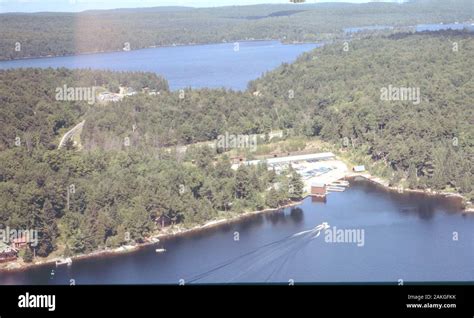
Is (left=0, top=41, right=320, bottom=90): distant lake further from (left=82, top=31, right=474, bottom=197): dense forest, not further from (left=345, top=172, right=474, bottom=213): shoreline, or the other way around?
(left=345, top=172, right=474, bottom=213): shoreline

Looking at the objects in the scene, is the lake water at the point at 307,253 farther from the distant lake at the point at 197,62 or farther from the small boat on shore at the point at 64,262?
the distant lake at the point at 197,62

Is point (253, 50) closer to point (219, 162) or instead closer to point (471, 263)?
point (219, 162)

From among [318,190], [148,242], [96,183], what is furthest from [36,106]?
[318,190]

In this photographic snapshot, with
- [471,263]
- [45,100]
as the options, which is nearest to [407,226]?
[471,263]

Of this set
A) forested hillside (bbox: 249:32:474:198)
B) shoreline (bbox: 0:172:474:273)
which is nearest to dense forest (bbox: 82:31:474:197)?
forested hillside (bbox: 249:32:474:198)

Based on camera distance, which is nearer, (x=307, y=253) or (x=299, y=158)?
(x=307, y=253)

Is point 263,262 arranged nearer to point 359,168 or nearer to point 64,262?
point 64,262
